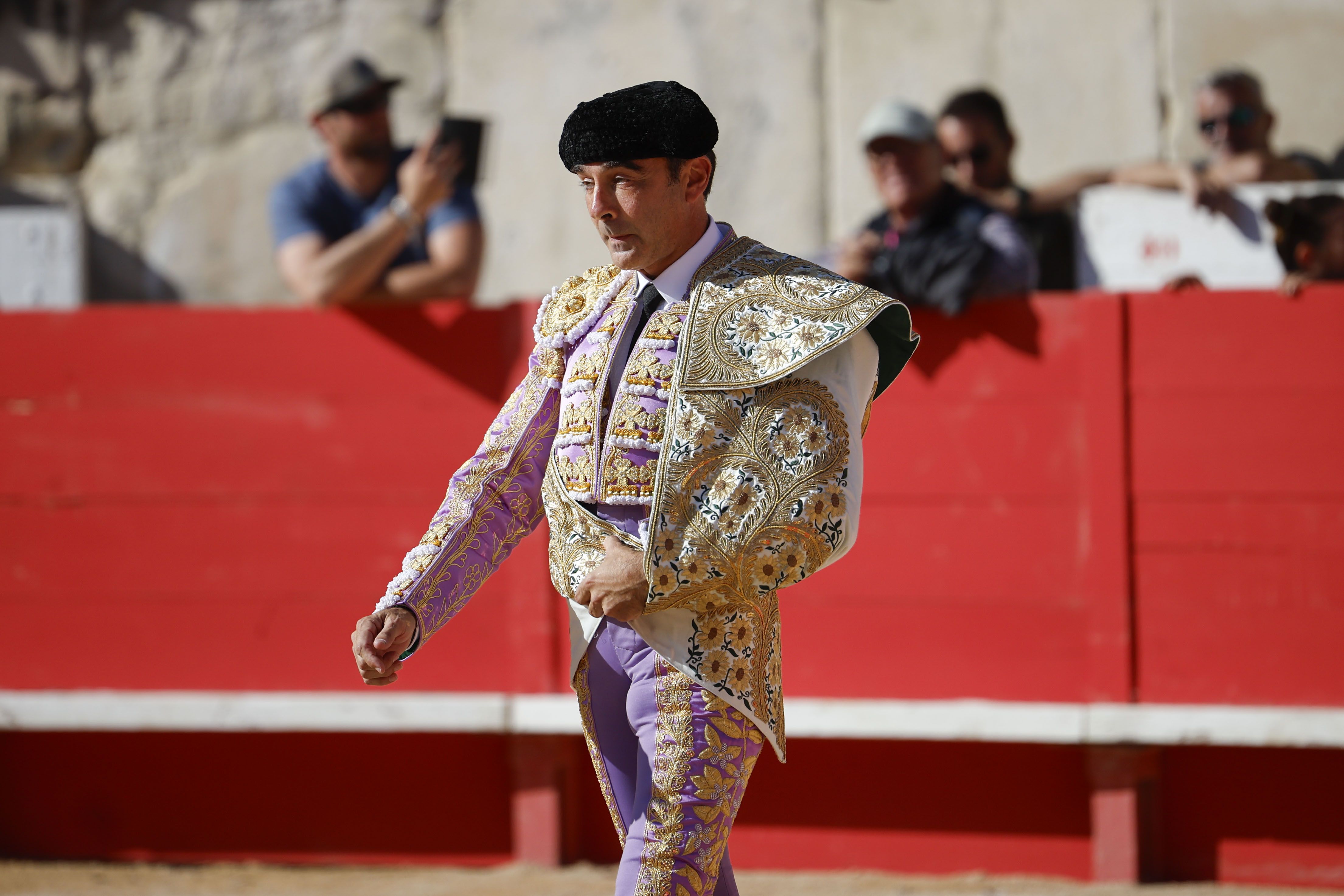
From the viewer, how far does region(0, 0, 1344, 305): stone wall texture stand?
5.99 meters

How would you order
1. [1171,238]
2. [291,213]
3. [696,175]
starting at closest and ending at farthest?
[696,175] → [291,213] → [1171,238]

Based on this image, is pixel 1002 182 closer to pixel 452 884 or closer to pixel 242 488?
pixel 242 488

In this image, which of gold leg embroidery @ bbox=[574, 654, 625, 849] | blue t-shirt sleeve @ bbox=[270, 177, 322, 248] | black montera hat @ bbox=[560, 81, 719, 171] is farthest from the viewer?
blue t-shirt sleeve @ bbox=[270, 177, 322, 248]

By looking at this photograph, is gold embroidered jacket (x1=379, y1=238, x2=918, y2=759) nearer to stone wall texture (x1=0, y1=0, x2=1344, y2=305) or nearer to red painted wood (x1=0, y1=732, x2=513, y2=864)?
red painted wood (x1=0, y1=732, x2=513, y2=864)

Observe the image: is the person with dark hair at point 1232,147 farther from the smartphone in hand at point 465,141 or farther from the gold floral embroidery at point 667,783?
the gold floral embroidery at point 667,783

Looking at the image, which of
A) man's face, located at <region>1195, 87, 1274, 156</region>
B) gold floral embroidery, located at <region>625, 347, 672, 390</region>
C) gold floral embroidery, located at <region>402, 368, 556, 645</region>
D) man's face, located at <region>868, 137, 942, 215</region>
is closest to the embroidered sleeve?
gold floral embroidery, located at <region>402, 368, 556, 645</region>

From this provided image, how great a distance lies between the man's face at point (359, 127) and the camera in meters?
4.47

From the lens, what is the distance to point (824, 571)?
393 cm

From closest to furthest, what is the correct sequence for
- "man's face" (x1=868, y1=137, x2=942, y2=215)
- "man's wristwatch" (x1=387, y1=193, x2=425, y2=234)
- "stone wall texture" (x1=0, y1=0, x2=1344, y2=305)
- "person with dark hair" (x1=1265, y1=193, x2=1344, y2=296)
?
1. "person with dark hair" (x1=1265, y1=193, x2=1344, y2=296)
2. "man's wristwatch" (x1=387, y1=193, x2=425, y2=234)
3. "man's face" (x1=868, y1=137, x2=942, y2=215)
4. "stone wall texture" (x1=0, y1=0, x2=1344, y2=305)

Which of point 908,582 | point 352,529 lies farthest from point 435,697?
point 908,582

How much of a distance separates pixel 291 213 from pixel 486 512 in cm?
235

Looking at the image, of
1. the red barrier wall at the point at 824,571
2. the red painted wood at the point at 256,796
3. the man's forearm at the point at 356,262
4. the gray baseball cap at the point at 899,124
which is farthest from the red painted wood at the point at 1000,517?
the man's forearm at the point at 356,262

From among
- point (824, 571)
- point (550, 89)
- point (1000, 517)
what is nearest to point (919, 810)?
point (824, 571)

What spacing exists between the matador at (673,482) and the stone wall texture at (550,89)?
161 inches
